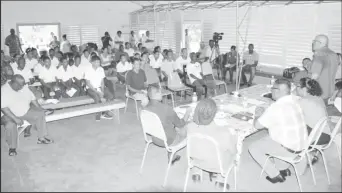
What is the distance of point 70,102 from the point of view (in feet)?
21.5

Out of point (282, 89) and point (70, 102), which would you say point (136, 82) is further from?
point (282, 89)

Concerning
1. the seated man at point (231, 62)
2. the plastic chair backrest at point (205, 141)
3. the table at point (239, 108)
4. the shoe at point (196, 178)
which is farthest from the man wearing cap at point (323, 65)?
the seated man at point (231, 62)

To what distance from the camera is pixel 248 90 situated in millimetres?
6383

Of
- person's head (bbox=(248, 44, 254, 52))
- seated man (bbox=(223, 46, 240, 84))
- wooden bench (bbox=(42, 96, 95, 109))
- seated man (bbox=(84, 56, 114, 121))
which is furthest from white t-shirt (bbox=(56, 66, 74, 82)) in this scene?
person's head (bbox=(248, 44, 254, 52))

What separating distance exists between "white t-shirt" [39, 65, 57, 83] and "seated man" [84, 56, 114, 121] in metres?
1.15

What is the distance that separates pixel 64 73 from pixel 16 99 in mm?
2592

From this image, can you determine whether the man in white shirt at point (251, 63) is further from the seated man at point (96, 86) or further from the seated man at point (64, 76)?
the seated man at point (64, 76)

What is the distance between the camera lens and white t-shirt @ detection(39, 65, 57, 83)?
303 inches

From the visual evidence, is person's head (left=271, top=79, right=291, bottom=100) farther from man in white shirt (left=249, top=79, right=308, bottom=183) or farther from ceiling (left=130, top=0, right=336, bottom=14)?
ceiling (left=130, top=0, right=336, bottom=14)

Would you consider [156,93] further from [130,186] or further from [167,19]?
[167,19]

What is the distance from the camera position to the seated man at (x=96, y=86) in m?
6.92

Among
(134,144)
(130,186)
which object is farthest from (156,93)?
(134,144)

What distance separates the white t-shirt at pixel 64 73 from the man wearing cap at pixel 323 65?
5.16 meters

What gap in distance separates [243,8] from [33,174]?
8.03 m
